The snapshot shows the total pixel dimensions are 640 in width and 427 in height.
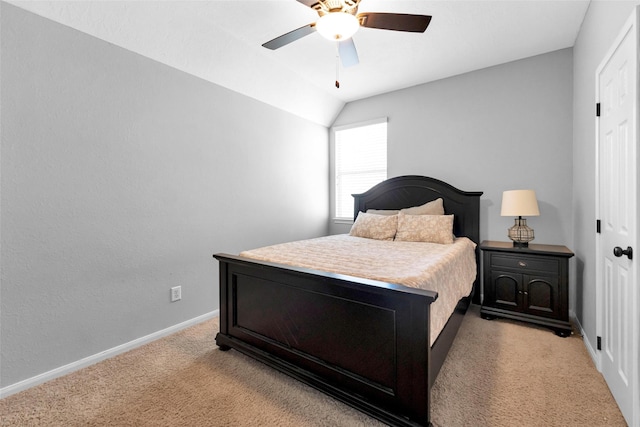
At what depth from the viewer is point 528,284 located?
8.59 feet

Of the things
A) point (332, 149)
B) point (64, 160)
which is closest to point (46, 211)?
point (64, 160)

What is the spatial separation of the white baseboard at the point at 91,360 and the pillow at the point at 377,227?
76.6 inches

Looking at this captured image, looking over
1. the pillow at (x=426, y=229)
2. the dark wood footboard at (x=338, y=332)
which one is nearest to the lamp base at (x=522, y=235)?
the pillow at (x=426, y=229)

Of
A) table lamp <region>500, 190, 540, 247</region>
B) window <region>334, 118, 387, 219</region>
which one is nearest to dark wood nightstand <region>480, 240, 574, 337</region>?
table lamp <region>500, 190, 540, 247</region>

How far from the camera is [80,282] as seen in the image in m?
2.03

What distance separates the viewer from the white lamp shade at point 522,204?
104 inches

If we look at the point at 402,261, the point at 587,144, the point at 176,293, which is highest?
the point at 587,144

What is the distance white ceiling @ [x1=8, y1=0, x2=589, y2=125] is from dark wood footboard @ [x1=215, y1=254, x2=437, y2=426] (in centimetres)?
187

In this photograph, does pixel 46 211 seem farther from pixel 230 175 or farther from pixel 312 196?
pixel 312 196

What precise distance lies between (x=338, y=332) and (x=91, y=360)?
73.6 inches

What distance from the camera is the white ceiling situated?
83.8 inches

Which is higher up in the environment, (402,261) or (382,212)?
(382,212)

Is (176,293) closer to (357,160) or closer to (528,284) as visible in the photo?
(357,160)

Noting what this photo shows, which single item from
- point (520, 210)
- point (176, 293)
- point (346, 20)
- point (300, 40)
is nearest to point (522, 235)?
point (520, 210)
